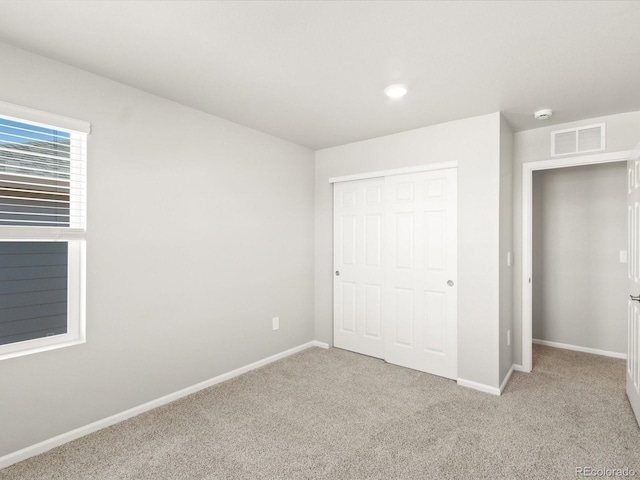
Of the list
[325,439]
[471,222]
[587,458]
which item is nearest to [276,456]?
[325,439]

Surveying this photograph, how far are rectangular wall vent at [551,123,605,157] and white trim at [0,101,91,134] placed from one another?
3.88 m

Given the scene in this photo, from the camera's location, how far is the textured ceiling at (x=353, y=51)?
1.69m

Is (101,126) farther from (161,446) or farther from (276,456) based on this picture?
(276,456)

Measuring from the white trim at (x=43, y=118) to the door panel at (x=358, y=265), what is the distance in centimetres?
259

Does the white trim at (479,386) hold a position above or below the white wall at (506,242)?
below

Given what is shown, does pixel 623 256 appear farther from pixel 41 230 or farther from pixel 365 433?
pixel 41 230

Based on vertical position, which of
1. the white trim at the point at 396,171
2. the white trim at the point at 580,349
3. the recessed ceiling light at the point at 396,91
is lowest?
the white trim at the point at 580,349

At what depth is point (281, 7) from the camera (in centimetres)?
167

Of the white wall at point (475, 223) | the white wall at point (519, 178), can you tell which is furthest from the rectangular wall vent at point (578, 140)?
the white wall at point (475, 223)

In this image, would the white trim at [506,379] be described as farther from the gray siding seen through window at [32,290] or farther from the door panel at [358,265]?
the gray siding seen through window at [32,290]

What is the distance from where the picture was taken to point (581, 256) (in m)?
4.05

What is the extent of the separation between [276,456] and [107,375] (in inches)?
51.4

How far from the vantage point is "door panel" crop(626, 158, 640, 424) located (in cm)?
245

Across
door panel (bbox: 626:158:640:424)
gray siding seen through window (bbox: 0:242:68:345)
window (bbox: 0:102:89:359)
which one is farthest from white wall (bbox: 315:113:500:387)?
gray siding seen through window (bbox: 0:242:68:345)
